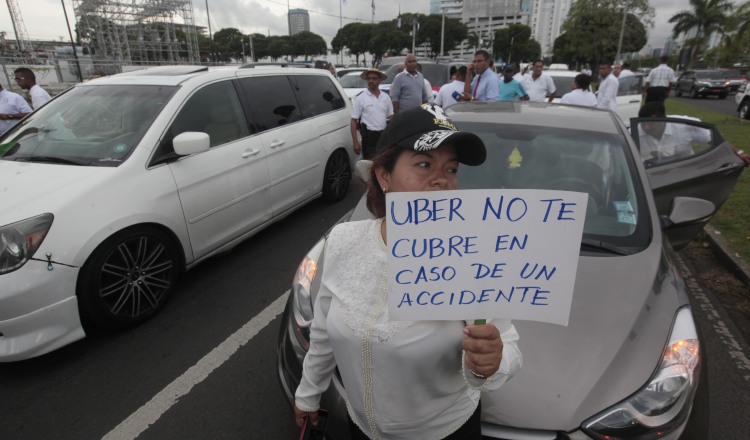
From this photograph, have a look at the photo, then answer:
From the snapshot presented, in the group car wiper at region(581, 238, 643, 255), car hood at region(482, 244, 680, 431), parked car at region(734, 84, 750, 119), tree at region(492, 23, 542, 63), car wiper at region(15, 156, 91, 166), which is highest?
tree at region(492, 23, 542, 63)

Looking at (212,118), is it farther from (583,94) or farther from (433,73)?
(433,73)

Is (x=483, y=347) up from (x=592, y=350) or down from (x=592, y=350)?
up

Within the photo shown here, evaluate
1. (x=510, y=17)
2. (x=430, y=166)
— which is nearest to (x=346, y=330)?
(x=430, y=166)

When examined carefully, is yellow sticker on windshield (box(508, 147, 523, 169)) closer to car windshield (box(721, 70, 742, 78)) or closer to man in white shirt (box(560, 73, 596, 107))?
man in white shirt (box(560, 73, 596, 107))

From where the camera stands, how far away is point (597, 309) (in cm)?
176

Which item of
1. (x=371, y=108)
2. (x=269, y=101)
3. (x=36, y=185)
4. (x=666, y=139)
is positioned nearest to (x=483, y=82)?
(x=371, y=108)

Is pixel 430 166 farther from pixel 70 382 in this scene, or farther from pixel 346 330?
pixel 70 382

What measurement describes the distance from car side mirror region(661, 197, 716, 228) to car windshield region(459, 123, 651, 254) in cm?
20

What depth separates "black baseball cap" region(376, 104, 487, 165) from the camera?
3.52 feet

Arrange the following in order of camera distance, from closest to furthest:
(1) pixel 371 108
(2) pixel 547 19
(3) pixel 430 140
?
(3) pixel 430 140
(1) pixel 371 108
(2) pixel 547 19

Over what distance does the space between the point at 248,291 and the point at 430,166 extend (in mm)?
2786

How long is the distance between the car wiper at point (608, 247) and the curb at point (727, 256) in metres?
2.47

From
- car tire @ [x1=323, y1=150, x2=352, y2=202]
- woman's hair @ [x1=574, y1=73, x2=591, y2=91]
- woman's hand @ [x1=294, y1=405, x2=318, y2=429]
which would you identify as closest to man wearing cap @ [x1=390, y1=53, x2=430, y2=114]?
car tire @ [x1=323, y1=150, x2=352, y2=202]

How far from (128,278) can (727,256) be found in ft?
17.1
